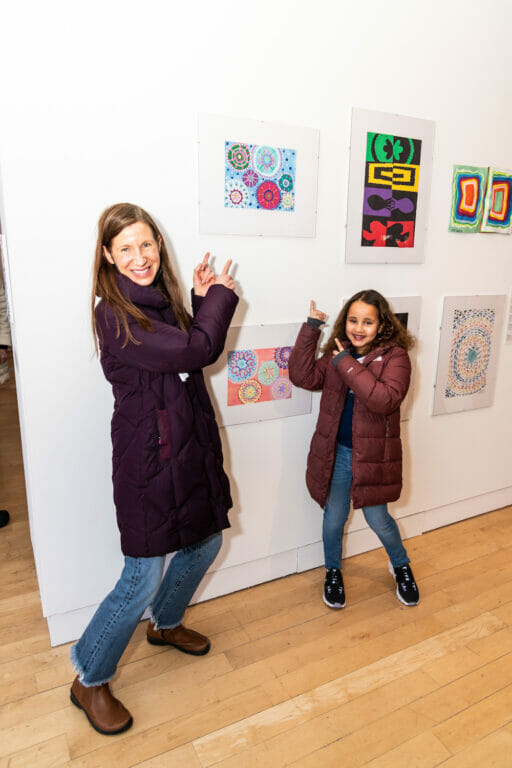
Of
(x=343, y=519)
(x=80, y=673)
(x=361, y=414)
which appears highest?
(x=361, y=414)

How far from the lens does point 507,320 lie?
2.59 metres

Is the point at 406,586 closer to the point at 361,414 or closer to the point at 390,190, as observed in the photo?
the point at 361,414

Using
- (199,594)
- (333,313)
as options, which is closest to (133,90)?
(333,313)

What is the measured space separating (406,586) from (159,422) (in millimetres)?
1282

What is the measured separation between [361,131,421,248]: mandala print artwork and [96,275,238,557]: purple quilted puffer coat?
2.84 ft

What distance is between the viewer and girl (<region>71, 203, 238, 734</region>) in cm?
140

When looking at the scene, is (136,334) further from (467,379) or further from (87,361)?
(467,379)

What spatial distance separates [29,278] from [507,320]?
7.11 feet

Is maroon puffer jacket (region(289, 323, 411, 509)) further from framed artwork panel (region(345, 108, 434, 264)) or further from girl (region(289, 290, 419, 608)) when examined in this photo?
framed artwork panel (region(345, 108, 434, 264))

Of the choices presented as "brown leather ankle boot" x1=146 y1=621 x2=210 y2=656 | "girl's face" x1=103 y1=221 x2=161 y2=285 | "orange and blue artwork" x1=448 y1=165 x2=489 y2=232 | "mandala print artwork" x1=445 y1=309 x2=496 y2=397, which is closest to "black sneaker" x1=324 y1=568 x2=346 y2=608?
"brown leather ankle boot" x1=146 y1=621 x2=210 y2=656

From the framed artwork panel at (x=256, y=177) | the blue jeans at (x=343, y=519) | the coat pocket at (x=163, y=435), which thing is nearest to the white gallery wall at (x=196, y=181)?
the framed artwork panel at (x=256, y=177)

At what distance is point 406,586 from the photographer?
6.85ft

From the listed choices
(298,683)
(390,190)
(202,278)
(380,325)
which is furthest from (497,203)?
(298,683)

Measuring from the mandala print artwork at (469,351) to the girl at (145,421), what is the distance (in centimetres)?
135
